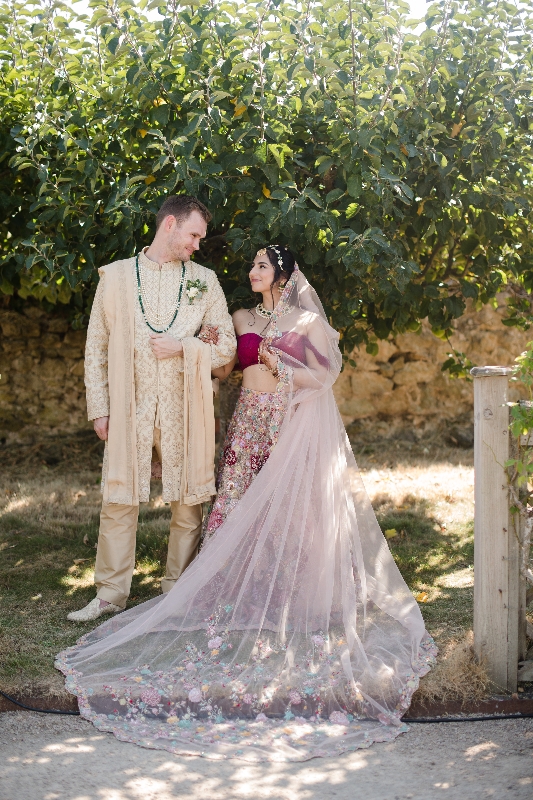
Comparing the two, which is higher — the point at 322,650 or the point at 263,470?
the point at 263,470

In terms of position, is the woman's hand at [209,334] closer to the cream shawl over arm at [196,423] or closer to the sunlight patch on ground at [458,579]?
the cream shawl over arm at [196,423]

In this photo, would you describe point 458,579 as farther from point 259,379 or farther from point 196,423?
point 196,423

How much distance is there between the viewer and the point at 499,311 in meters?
8.30

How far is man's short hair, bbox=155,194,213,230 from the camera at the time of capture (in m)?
3.85

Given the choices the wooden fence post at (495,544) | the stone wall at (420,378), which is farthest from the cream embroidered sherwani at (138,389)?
the stone wall at (420,378)

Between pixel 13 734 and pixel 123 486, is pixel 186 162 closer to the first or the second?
pixel 123 486

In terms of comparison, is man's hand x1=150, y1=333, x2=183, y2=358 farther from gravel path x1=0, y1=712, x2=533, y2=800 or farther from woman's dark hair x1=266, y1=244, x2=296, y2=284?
gravel path x1=0, y1=712, x2=533, y2=800

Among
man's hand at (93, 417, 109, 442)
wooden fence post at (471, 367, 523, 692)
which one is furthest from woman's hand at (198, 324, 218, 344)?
wooden fence post at (471, 367, 523, 692)

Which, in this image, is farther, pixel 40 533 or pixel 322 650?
pixel 40 533

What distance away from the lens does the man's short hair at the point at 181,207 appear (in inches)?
152

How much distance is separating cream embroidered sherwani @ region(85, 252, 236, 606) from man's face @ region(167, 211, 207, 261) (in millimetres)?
121

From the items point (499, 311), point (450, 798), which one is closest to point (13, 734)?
point (450, 798)

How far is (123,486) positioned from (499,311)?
5518 millimetres

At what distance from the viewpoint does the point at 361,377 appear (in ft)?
26.2
